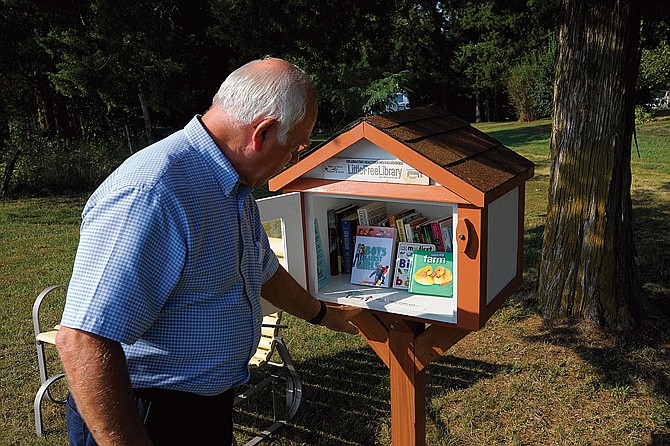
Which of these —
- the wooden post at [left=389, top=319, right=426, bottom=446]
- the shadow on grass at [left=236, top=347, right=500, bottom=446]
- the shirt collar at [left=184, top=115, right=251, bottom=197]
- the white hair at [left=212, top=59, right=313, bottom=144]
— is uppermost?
the white hair at [left=212, top=59, right=313, bottom=144]

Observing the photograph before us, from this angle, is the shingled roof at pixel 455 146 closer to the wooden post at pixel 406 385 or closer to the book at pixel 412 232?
the book at pixel 412 232

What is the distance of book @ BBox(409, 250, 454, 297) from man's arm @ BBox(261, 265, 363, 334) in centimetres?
38

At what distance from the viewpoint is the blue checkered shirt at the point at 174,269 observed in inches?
53.1

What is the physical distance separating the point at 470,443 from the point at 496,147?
5.71 ft

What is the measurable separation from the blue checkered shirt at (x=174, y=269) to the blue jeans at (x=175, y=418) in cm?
4

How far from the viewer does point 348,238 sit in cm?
290

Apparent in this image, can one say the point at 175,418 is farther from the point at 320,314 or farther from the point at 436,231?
the point at 436,231

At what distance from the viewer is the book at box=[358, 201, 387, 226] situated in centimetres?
292

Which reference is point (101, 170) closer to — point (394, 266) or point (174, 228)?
point (394, 266)

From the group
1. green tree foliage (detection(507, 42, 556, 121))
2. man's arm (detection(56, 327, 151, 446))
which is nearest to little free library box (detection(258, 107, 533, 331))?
→ man's arm (detection(56, 327, 151, 446))

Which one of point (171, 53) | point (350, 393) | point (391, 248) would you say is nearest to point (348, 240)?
point (391, 248)

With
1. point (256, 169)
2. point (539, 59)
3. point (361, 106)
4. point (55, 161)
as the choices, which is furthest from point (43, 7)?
point (539, 59)

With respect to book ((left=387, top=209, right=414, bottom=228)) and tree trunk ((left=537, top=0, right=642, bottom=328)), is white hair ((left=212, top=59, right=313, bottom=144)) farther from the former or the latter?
tree trunk ((left=537, top=0, right=642, bottom=328))

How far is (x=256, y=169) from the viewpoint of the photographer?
65.4 inches
